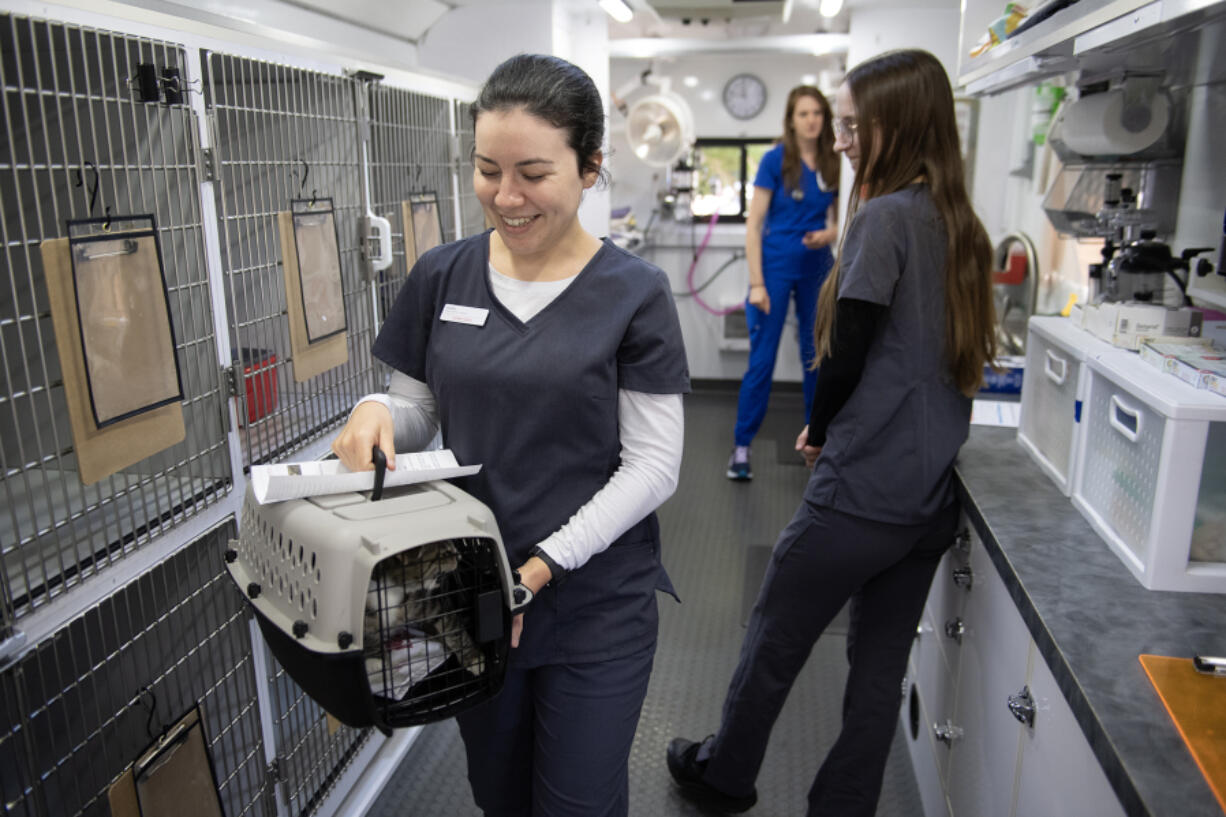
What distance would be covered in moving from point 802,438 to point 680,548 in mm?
1727

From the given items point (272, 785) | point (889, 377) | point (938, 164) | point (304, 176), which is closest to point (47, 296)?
point (304, 176)

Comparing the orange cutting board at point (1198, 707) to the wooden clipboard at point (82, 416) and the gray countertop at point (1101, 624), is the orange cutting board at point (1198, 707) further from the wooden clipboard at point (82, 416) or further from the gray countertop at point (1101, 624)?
the wooden clipboard at point (82, 416)

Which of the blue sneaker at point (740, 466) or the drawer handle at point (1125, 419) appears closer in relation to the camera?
the drawer handle at point (1125, 419)

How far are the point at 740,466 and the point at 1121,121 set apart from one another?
2412 mm

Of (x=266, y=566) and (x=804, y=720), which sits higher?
(x=266, y=566)

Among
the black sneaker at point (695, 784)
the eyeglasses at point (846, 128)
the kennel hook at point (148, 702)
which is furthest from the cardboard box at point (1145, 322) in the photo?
the kennel hook at point (148, 702)

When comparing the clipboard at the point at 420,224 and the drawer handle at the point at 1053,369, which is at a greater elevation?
the clipboard at the point at 420,224

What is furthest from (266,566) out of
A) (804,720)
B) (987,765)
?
(804,720)

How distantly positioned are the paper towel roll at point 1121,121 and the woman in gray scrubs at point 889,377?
0.68 m

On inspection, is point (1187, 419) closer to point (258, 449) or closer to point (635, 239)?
point (258, 449)

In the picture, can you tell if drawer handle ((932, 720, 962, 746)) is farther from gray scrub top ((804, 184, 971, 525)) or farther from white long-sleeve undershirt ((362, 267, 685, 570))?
white long-sleeve undershirt ((362, 267, 685, 570))

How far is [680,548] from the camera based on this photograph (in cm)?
353

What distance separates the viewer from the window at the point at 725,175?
5.71m

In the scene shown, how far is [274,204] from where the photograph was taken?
1.60 meters
